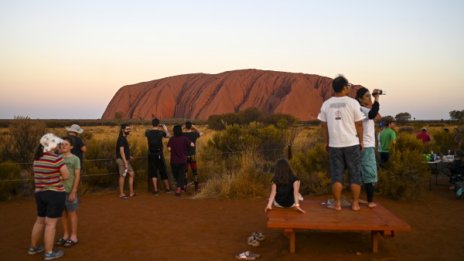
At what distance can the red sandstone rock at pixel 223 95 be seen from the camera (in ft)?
246

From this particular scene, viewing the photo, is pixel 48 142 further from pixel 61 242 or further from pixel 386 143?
pixel 386 143

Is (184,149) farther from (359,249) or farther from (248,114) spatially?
(248,114)

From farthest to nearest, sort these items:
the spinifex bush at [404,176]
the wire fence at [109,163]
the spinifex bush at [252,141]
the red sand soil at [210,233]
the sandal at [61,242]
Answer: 1. the spinifex bush at [252,141]
2. the wire fence at [109,163]
3. the spinifex bush at [404,176]
4. the sandal at [61,242]
5. the red sand soil at [210,233]

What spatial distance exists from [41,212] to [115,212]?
3.21 meters

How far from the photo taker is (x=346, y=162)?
5.58m

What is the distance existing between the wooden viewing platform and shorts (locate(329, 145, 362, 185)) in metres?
0.45

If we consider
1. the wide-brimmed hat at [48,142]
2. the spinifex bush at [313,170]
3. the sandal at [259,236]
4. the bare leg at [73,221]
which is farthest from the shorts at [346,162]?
the spinifex bush at [313,170]

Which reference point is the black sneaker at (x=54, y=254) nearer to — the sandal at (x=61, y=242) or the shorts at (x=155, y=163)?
the sandal at (x=61, y=242)

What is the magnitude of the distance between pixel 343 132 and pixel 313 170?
17.2 feet

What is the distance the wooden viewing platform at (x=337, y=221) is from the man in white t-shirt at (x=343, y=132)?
0.31 metres

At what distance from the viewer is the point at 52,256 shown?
5504mm

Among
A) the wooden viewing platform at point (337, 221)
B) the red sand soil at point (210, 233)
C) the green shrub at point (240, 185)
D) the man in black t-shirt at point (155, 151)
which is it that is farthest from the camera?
the man in black t-shirt at point (155, 151)

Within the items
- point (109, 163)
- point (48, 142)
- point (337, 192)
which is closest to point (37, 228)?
point (48, 142)

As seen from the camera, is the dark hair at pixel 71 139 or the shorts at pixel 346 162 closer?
the shorts at pixel 346 162
